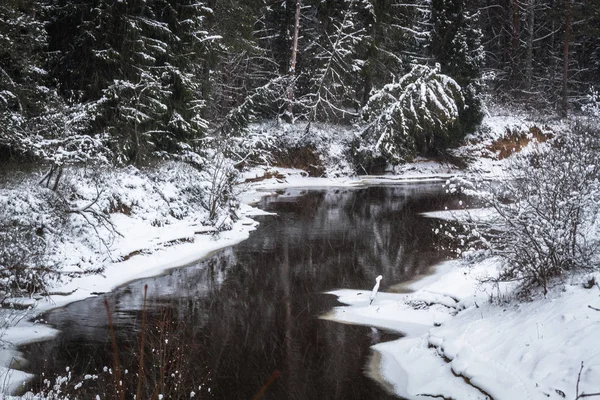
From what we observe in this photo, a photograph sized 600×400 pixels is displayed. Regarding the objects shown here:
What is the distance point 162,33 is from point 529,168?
42.4 ft

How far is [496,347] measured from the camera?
6742 mm

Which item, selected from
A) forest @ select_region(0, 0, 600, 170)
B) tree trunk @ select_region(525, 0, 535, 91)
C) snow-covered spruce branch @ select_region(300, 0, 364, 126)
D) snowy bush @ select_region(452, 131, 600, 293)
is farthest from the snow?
tree trunk @ select_region(525, 0, 535, 91)

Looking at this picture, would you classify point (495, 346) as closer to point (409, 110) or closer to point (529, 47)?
point (409, 110)

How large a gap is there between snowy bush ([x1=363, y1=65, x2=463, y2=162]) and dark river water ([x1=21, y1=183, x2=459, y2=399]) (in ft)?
48.7

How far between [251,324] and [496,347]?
448cm

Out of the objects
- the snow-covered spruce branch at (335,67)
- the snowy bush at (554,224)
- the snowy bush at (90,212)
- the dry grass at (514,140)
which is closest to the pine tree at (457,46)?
the dry grass at (514,140)

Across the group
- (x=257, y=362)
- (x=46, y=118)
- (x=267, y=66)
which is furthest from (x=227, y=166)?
(x=267, y=66)

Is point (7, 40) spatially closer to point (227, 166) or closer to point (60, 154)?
point (60, 154)

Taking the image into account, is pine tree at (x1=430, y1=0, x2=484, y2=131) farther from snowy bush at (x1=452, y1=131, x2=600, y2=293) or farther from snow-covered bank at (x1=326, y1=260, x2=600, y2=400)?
snowy bush at (x1=452, y1=131, x2=600, y2=293)

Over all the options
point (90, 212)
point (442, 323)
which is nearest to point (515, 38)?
point (90, 212)

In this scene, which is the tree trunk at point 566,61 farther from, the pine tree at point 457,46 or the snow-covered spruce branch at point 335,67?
the snow-covered spruce branch at point 335,67

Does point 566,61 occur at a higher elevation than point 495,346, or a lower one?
higher

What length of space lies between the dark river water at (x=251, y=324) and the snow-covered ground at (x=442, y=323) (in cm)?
43

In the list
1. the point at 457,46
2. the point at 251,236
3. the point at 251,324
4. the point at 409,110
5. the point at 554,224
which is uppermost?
the point at 457,46
